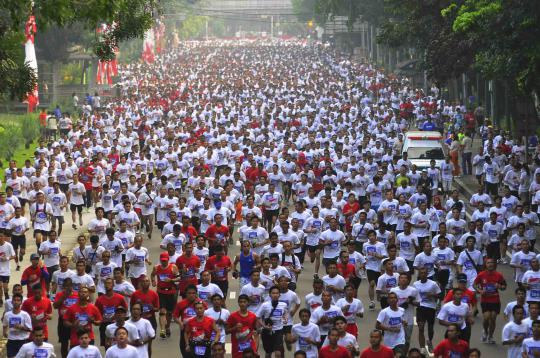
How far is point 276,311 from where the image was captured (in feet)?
52.3

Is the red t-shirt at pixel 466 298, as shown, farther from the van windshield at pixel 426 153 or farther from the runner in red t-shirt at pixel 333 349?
the van windshield at pixel 426 153

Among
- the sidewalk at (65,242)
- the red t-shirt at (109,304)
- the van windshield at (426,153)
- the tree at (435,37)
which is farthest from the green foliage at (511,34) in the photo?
the red t-shirt at (109,304)

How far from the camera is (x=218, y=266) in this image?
18.7m

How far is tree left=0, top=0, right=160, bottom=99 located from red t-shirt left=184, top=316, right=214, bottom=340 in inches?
152

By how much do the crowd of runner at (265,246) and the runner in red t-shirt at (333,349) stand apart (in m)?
0.02

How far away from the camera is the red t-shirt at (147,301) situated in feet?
54.2

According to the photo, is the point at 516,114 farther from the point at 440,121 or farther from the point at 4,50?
the point at 4,50

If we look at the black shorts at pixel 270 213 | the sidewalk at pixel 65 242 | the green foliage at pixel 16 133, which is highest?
the black shorts at pixel 270 213

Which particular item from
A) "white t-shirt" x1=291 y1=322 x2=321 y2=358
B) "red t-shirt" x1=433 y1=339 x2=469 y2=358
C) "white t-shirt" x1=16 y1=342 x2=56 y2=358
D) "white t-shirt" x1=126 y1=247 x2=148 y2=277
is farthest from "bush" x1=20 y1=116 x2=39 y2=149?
"red t-shirt" x1=433 y1=339 x2=469 y2=358

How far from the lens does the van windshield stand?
3350 cm

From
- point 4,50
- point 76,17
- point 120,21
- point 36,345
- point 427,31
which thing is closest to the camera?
point 36,345

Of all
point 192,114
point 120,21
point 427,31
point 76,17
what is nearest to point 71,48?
point 192,114

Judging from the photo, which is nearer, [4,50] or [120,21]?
[4,50]

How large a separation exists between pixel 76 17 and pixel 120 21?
5.22 metres
